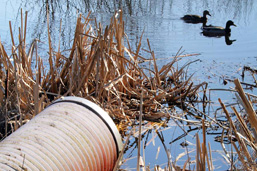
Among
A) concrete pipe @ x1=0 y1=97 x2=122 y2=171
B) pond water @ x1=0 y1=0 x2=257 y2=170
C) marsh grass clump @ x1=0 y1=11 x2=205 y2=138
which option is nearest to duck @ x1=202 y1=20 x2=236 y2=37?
pond water @ x1=0 y1=0 x2=257 y2=170

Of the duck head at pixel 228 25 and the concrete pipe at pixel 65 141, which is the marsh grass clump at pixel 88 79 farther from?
the duck head at pixel 228 25

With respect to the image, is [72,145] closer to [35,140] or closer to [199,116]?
[35,140]

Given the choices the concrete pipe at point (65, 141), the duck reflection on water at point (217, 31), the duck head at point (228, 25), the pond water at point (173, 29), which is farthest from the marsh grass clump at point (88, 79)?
the duck head at point (228, 25)

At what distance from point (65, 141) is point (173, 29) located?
679 centimetres

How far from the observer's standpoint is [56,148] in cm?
246

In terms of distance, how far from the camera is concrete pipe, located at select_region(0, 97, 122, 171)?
2334 millimetres

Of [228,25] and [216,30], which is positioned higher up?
[228,25]

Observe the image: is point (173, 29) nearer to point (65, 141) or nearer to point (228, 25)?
point (228, 25)

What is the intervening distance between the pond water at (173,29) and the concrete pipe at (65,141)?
61 centimetres

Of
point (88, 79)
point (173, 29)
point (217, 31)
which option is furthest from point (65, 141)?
point (217, 31)

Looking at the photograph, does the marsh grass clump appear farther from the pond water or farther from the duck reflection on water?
the duck reflection on water

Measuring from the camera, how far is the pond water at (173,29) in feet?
19.0

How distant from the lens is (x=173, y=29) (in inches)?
355

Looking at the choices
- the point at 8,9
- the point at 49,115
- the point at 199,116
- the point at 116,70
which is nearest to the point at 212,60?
the point at 199,116
